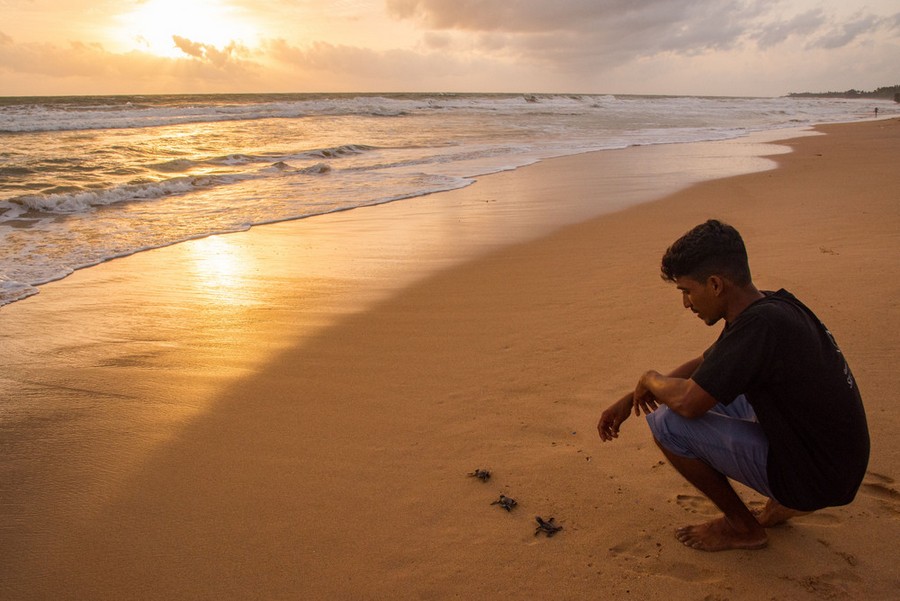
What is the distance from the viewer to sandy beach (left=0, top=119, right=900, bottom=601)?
2125 millimetres

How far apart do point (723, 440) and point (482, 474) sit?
1022mm

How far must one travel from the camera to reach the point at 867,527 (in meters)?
2.19

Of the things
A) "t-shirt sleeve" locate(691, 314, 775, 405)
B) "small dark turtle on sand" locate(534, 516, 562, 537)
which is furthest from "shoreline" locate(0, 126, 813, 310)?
"t-shirt sleeve" locate(691, 314, 775, 405)

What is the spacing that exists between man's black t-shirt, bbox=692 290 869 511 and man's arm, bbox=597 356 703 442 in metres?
0.38

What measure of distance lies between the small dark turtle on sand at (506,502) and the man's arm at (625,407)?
0.46 metres

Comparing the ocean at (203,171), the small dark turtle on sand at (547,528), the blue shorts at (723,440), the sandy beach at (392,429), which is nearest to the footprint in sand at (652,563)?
the sandy beach at (392,429)

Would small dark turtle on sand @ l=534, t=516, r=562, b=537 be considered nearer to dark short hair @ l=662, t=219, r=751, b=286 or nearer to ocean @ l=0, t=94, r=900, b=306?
dark short hair @ l=662, t=219, r=751, b=286

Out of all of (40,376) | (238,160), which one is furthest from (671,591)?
(238,160)

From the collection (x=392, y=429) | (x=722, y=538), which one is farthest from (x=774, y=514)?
(x=392, y=429)

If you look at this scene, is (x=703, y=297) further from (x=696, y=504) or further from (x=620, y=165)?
(x=620, y=165)

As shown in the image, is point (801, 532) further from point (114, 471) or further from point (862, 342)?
point (114, 471)

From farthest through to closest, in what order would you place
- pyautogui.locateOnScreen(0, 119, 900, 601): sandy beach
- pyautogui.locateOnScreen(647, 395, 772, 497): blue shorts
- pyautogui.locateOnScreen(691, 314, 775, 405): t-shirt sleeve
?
pyautogui.locateOnScreen(0, 119, 900, 601): sandy beach
pyautogui.locateOnScreen(647, 395, 772, 497): blue shorts
pyautogui.locateOnScreen(691, 314, 775, 405): t-shirt sleeve

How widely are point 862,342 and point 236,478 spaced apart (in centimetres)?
367

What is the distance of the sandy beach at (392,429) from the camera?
2.12m
